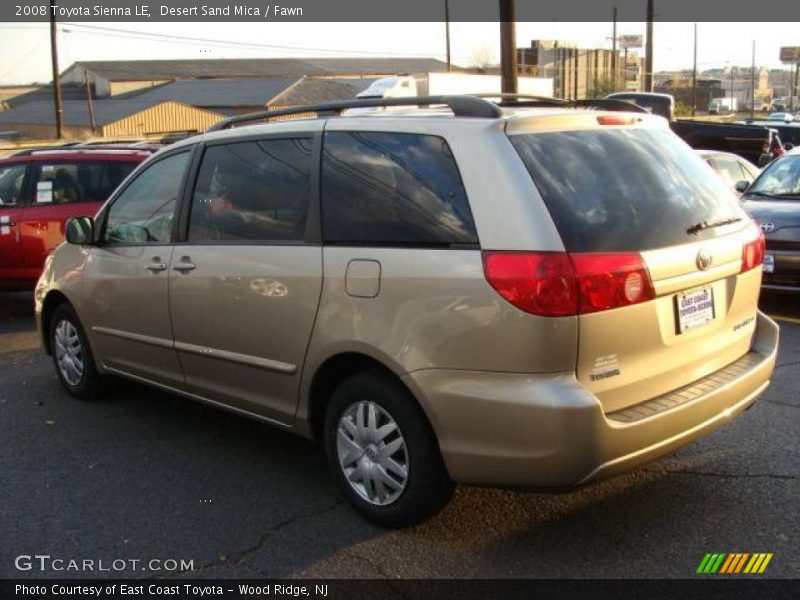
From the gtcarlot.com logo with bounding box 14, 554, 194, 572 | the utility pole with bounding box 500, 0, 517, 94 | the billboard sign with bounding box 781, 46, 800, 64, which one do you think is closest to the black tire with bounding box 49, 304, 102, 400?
the gtcarlot.com logo with bounding box 14, 554, 194, 572

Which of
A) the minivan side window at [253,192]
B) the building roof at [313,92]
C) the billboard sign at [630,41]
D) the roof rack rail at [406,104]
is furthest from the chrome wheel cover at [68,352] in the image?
the billboard sign at [630,41]

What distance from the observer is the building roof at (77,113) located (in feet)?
208

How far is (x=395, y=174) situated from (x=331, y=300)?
598 millimetres

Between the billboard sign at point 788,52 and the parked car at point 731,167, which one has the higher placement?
the billboard sign at point 788,52

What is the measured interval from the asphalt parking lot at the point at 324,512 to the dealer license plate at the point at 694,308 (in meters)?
0.87

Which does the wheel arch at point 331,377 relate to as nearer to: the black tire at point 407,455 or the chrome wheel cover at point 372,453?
the black tire at point 407,455

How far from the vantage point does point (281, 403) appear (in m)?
4.07

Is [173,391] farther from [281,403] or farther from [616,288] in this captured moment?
[616,288]

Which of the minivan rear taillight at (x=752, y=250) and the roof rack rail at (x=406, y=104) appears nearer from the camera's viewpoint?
the roof rack rail at (x=406, y=104)

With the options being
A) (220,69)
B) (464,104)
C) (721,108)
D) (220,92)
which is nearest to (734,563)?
(464,104)

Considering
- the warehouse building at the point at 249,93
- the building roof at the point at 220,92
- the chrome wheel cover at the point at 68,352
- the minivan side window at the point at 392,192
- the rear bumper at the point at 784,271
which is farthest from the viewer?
the building roof at the point at 220,92

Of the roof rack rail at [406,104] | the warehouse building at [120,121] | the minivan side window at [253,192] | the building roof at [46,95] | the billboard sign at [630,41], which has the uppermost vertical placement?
the billboard sign at [630,41]

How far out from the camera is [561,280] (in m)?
3.06

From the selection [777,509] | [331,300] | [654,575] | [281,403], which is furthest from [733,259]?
[281,403]
